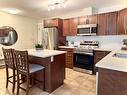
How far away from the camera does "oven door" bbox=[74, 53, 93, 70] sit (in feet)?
13.0

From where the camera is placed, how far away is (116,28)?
12.2 feet

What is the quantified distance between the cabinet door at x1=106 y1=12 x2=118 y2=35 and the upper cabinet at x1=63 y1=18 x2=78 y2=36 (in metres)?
1.39

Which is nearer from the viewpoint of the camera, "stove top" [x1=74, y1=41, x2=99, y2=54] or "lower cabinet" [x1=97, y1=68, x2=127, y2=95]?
"lower cabinet" [x1=97, y1=68, x2=127, y2=95]

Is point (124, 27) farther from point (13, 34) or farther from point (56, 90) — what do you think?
point (13, 34)

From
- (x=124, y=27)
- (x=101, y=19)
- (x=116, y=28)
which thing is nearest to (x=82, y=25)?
(x=101, y=19)

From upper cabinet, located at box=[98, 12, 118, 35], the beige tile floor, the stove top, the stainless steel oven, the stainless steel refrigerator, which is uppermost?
upper cabinet, located at box=[98, 12, 118, 35]

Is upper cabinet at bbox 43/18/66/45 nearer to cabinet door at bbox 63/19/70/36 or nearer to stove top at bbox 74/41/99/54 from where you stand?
cabinet door at bbox 63/19/70/36

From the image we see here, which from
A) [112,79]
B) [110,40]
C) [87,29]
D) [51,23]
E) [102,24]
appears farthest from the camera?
[51,23]

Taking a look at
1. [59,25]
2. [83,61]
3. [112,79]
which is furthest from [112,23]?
[112,79]

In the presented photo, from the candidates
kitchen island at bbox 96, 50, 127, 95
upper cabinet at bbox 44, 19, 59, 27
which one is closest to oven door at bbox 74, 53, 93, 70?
upper cabinet at bbox 44, 19, 59, 27

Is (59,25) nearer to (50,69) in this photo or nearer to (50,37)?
(50,37)

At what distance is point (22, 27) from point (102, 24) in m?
4.14

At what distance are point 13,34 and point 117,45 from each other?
483 centimetres

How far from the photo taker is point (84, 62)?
13.6 feet
